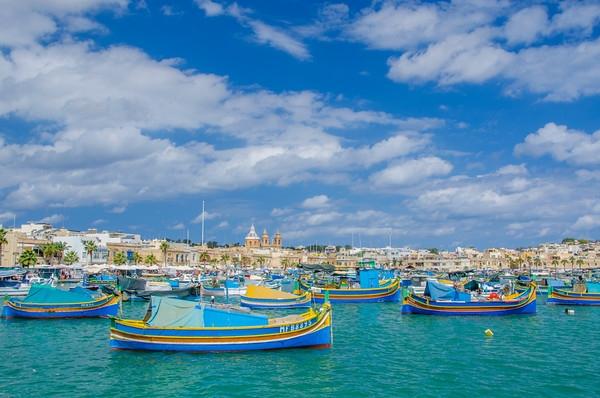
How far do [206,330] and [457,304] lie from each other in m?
26.6

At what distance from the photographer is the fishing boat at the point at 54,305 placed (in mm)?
44281

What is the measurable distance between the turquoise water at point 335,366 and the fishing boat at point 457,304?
7570mm

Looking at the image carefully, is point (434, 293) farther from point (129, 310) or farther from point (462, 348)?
point (129, 310)

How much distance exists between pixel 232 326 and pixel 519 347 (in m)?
17.7

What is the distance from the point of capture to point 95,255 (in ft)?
458

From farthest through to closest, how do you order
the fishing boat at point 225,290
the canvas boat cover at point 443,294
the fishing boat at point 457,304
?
the fishing boat at point 225,290, the canvas boat cover at point 443,294, the fishing boat at point 457,304

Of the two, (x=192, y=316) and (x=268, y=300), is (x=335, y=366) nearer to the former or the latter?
(x=192, y=316)

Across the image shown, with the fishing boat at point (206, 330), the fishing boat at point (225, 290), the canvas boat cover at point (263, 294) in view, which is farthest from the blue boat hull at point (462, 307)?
the fishing boat at point (225, 290)

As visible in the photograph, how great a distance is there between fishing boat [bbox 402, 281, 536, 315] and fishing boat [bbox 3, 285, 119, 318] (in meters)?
26.6

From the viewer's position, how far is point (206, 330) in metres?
29.7

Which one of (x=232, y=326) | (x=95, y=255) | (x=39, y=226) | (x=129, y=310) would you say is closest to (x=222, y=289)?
(x=129, y=310)

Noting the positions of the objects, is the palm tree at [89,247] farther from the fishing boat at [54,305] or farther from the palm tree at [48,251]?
the fishing boat at [54,305]

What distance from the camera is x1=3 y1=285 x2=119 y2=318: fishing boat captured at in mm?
44281

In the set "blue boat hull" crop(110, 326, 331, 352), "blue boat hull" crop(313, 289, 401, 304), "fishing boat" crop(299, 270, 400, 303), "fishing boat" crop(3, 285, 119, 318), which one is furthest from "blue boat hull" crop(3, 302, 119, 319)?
"blue boat hull" crop(313, 289, 401, 304)
